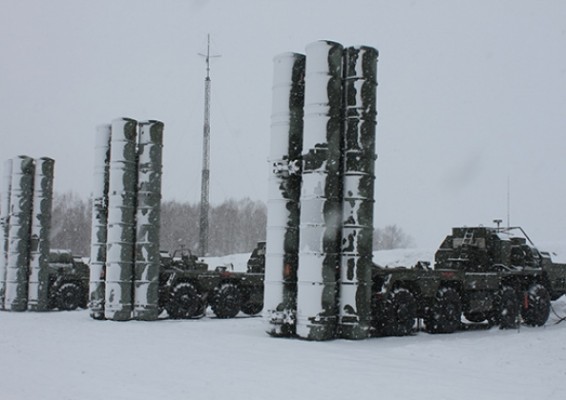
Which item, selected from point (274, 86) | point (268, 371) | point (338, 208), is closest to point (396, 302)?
point (338, 208)

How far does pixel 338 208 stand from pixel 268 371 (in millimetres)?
6686

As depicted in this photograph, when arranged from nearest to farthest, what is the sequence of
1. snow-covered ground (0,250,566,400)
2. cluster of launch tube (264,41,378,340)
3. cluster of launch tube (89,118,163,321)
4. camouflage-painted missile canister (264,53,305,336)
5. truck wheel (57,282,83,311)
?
snow-covered ground (0,250,566,400) → cluster of launch tube (264,41,378,340) → camouflage-painted missile canister (264,53,305,336) → cluster of launch tube (89,118,163,321) → truck wheel (57,282,83,311)

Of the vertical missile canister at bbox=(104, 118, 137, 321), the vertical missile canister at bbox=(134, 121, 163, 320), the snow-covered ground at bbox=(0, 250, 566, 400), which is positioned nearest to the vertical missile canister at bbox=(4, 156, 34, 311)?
the vertical missile canister at bbox=(104, 118, 137, 321)

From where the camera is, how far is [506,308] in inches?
874

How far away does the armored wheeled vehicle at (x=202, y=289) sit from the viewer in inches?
919

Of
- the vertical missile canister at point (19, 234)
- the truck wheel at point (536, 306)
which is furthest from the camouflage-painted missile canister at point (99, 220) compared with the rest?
the truck wheel at point (536, 306)

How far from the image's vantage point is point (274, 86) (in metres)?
18.7

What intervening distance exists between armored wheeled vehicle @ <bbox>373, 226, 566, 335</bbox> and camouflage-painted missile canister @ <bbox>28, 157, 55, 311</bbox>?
13.1 m

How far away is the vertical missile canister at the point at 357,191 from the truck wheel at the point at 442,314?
2.88 m

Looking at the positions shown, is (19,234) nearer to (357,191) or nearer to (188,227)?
(357,191)

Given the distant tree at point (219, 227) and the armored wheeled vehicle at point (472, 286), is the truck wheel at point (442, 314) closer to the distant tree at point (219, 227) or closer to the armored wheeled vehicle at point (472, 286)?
the armored wheeled vehicle at point (472, 286)

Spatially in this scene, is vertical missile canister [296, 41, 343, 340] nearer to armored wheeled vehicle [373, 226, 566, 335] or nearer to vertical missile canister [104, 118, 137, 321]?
armored wheeled vehicle [373, 226, 566, 335]

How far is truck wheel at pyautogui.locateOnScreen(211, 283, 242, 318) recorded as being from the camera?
80.2 feet

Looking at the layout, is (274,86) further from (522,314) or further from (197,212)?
(197,212)
